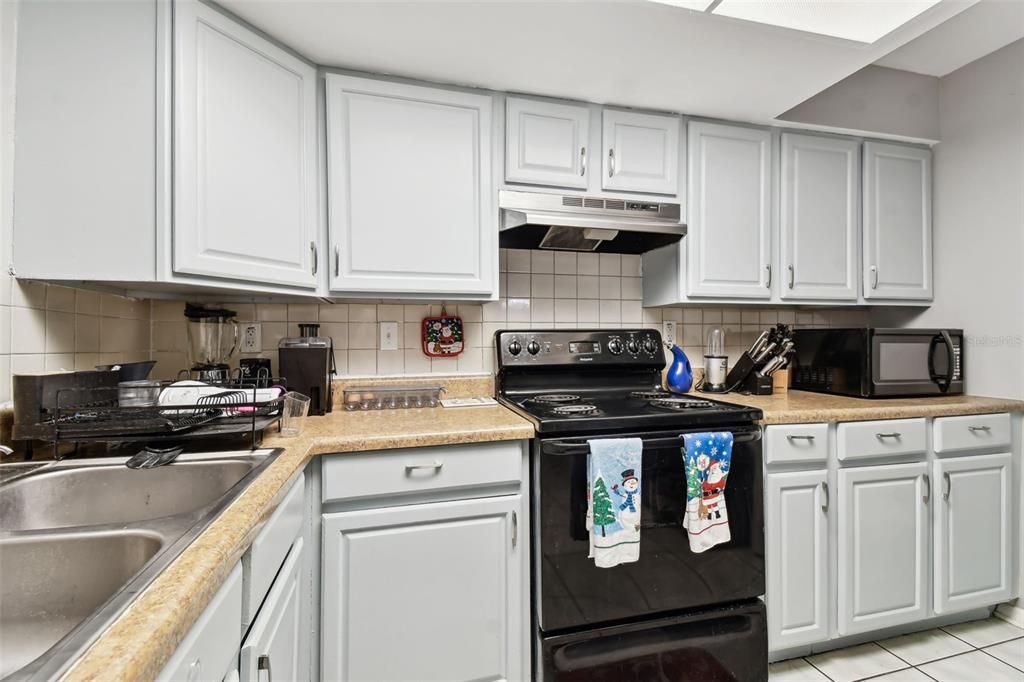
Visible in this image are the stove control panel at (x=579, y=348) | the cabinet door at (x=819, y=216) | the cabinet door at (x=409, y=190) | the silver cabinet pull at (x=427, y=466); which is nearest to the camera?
the silver cabinet pull at (x=427, y=466)

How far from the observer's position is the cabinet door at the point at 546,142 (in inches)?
65.2

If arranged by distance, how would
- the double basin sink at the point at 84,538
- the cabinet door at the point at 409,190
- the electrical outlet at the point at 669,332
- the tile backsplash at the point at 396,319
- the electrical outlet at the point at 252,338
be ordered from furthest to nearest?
the electrical outlet at the point at 669,332
the electrical outlet at the point at 252,338
the cabinet door at the point at 409,190
the tile backsplash at the point at 396,319
the double basin sink at the point at 84,538

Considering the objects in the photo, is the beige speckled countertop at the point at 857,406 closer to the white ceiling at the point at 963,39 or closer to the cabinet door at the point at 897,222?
the cabinet door at the point at 897,222

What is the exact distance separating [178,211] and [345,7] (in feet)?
2.36

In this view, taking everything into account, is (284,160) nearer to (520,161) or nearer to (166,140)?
(166,140)

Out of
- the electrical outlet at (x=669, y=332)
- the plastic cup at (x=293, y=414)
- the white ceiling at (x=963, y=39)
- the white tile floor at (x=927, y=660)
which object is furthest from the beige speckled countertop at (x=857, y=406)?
the plastic cup at (x=293, y=414)

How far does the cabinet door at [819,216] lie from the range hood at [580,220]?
0.62 meters

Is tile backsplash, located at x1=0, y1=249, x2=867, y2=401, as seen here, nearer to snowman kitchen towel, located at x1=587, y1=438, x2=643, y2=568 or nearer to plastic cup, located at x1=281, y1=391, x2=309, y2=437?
plastic cup, located at x1=281, y1=391, x2=309, y2=437

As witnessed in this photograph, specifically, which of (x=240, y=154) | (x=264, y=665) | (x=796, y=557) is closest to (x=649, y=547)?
(x=796, y=557)

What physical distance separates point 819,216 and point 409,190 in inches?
71.8

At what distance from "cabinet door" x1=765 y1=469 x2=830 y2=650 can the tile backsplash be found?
31.5 inches

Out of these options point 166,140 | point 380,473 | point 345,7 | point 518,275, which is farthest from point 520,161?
point 380,473

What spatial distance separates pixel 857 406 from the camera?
1699 millimetres

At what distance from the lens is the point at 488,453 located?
1305 mm
